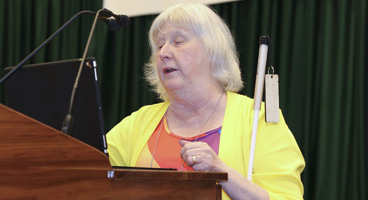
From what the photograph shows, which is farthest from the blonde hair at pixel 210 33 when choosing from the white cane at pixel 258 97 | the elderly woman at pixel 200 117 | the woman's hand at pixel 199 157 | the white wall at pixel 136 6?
the white wall at pixel 136 6

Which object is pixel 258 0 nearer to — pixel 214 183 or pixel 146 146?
pixel 146 146

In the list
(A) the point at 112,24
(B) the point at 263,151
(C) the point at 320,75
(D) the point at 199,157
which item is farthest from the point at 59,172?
(C) the point at 320,75

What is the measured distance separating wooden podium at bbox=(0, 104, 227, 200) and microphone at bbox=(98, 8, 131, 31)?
66cm

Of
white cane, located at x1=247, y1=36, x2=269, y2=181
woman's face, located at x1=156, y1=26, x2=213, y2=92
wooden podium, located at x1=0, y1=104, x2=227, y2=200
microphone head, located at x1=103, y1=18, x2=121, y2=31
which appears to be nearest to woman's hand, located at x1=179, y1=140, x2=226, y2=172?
wooden podium, located at x1=0, y1=104, x2=227, y2=200

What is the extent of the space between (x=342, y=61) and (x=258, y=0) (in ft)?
2.30

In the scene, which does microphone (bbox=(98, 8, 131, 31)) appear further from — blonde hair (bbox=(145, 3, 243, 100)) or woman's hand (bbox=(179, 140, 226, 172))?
woman's hand (bbox=(179, 140, 226, 172))

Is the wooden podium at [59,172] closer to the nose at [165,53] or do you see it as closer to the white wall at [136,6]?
the nose at [165,53]

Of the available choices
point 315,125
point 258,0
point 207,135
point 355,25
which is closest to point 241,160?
point 207,135

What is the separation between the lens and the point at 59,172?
3.09 ft

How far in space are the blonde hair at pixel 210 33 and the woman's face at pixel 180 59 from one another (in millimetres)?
27

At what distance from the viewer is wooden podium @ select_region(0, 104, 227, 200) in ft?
2.92

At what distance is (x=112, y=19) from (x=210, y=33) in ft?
1.62

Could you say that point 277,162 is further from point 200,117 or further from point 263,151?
point 200,117

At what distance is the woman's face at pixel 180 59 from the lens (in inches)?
72.5
